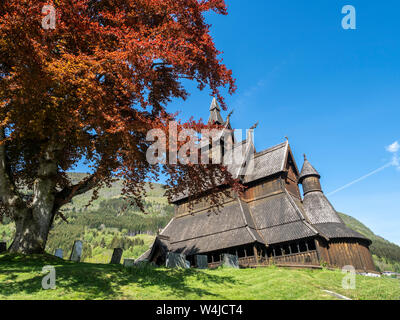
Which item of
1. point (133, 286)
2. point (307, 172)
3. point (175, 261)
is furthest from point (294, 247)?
point (133, 286)

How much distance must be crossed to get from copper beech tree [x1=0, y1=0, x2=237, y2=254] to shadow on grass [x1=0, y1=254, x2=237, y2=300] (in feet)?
7.22

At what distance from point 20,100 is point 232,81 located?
972 cm

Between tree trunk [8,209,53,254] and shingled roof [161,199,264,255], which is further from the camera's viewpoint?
shingled roof [161,199,264,255]

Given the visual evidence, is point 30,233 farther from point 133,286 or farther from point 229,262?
point 229,262

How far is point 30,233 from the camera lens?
11.2 metres

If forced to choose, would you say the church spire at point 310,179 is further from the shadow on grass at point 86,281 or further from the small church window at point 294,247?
the shadow on grass at point 86,281

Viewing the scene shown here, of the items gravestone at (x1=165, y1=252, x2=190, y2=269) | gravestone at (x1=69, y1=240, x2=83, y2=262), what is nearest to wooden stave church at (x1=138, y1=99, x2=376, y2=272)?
gravestone at (x1=165, y1=252, x2=190, y2=269)

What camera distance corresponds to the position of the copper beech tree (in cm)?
890

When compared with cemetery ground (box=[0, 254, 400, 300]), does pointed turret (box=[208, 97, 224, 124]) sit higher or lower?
higher

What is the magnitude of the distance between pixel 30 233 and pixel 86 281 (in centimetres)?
535

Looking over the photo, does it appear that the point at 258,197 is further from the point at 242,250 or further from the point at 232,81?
the point at 232,81

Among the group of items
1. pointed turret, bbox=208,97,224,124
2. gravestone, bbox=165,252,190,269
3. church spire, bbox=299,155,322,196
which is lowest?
gravestone, bbox=165,252,190,269

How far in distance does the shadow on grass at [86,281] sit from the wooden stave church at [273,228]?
8.05 metres

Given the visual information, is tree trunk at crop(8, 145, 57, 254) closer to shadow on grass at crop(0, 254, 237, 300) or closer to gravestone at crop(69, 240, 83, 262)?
shadow on grass at crop(0, 254, 237, 300)
